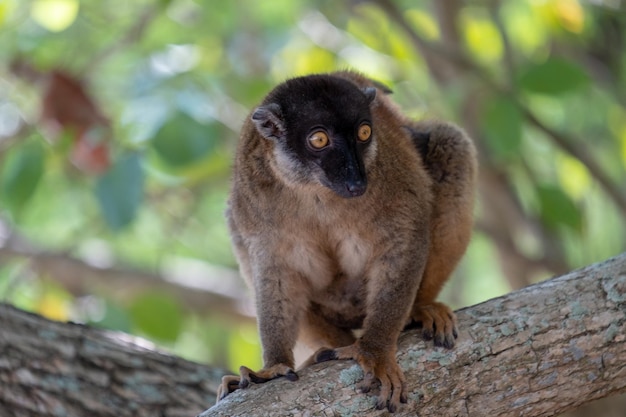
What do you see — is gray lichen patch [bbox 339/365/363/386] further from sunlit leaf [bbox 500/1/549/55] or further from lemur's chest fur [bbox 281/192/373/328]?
sunlit leaf [bbox 500/1/549/55]

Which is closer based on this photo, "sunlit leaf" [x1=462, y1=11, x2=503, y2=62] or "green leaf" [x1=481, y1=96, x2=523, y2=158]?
"green leaf" [x1=481, y1=96, x2=523, y2=158]

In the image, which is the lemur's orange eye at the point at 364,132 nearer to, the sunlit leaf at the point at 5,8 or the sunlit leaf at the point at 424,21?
the sunlit leaf at the point at 5,8

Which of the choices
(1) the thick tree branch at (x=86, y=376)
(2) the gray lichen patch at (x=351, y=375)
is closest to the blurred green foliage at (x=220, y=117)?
(1) the thick tree branch at (x=86, y=376)

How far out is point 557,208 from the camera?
20.2ft

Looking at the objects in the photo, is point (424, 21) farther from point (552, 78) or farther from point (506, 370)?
point (506, 370)

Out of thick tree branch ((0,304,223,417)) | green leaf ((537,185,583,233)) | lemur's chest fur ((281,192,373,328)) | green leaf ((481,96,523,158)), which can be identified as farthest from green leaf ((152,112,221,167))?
green leaf ((537,185,583,233))

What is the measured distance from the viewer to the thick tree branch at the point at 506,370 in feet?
12.9

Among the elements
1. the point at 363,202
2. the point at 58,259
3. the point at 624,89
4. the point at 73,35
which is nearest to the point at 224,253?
the point at 58,259

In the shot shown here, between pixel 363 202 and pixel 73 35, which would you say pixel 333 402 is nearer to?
pixel 363 202

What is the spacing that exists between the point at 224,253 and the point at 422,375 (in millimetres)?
5563

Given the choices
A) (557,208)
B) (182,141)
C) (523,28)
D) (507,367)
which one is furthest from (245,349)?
(523,28)

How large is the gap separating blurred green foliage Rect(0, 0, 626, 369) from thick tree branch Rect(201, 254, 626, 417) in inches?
73.0

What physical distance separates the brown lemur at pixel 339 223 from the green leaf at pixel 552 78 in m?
1.52

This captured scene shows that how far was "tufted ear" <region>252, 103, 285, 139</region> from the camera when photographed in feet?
14.5
